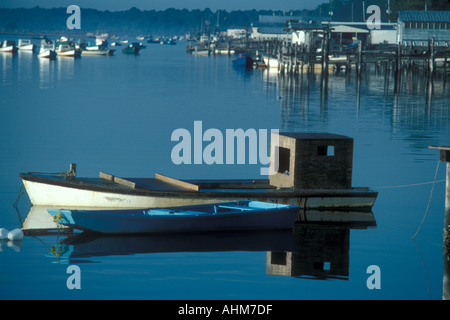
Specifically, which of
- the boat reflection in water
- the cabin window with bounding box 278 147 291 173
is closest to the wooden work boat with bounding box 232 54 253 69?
the cabin window with bounding box 278 147 291 173

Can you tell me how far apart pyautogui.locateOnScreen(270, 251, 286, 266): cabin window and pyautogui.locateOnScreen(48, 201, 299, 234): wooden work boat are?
207 cm

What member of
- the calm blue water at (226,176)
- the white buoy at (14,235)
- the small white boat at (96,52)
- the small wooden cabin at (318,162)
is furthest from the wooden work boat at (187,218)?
the small white boat at (96,52)

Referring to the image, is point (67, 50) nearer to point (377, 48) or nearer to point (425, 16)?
point (377, 48)

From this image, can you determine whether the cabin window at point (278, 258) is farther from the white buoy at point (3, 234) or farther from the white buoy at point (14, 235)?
the white buoy at point (3, 234)

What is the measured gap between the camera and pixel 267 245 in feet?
68.2

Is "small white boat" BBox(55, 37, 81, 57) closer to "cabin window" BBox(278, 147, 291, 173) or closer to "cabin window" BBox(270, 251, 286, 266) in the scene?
"cabin window" BBox(278, 147, 291, 173)

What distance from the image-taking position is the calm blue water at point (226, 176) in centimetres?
1745

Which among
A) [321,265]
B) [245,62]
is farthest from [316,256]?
[245,62]

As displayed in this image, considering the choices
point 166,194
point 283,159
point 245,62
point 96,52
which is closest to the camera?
point 166,194

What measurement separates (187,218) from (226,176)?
9328mm

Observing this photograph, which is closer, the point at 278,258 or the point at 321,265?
the point at 321,265
